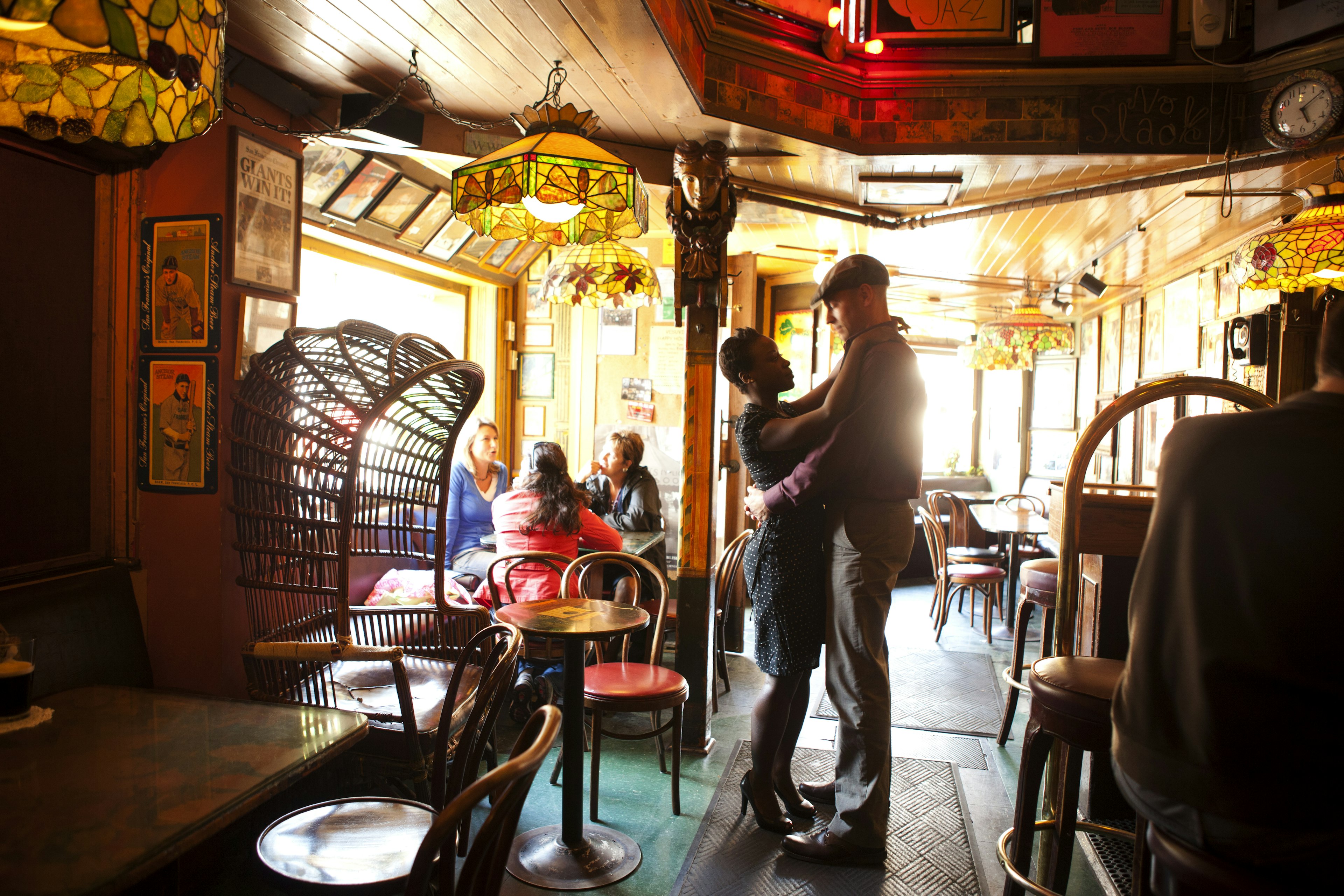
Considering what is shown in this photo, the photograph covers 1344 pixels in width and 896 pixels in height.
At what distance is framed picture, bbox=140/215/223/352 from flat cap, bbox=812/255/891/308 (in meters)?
2.12

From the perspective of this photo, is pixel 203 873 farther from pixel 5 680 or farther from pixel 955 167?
pixel 955 167

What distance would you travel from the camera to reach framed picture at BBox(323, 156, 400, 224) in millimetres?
4199

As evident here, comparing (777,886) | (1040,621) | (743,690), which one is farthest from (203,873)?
(1040,621)

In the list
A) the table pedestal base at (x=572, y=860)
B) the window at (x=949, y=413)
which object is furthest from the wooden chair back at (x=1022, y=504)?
the table pedestal base at (x=572, y=860)

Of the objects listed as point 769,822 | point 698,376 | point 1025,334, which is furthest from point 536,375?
point 1025,334

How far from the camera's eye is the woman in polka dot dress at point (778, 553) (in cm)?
268

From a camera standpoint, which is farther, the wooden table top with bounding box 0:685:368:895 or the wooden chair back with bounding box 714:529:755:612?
the wooden chair back with bounding box 714:529:755:612

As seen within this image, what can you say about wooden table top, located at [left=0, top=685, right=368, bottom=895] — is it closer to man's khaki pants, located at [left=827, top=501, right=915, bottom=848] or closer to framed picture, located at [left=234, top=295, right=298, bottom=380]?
framed picture, located at [left=234, top=295, right=298, bottom=380]

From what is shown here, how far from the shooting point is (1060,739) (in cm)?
182

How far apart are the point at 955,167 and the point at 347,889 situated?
3953 mm

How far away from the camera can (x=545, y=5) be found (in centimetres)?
254

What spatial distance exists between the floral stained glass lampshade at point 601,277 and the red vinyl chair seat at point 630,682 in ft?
6.88

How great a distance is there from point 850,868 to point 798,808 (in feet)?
1.08

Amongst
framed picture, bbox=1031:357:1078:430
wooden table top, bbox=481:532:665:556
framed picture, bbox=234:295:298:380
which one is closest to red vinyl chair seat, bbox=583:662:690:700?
wooden table top, bbox=481:532:665:556
